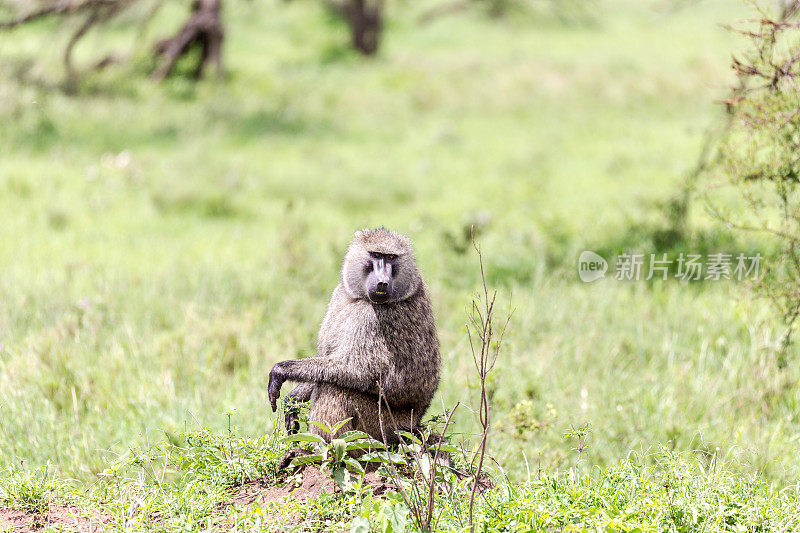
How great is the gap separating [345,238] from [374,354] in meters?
4.84

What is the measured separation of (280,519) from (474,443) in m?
1.45

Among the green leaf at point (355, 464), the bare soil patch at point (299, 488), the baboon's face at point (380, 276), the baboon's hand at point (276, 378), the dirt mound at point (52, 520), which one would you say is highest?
the baboon's face at point (380, 276)

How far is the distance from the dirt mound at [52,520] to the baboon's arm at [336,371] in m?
0.88

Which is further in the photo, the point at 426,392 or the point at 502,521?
the point at 426,392

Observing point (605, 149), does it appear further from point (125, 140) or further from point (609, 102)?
point (125, 140)

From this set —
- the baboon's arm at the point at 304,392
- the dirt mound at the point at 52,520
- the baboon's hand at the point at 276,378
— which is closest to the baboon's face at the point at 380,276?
the baboon's hand at the point at 276,378

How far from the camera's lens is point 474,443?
402 cm

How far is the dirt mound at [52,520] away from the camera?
2.89 metres

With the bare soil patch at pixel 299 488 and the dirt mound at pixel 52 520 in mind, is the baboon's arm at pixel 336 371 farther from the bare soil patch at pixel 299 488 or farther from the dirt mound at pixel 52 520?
the dirt mound at pixel 52 520

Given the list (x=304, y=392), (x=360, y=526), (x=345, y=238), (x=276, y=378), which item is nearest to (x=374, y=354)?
(x=276, y=378)

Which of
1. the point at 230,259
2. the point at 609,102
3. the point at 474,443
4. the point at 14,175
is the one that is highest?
the point at 609,102

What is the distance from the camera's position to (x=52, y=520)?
9.83 ft

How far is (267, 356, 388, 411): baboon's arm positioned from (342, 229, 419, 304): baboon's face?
0.93 feet

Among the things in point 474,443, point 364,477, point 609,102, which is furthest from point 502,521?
point 609,102
